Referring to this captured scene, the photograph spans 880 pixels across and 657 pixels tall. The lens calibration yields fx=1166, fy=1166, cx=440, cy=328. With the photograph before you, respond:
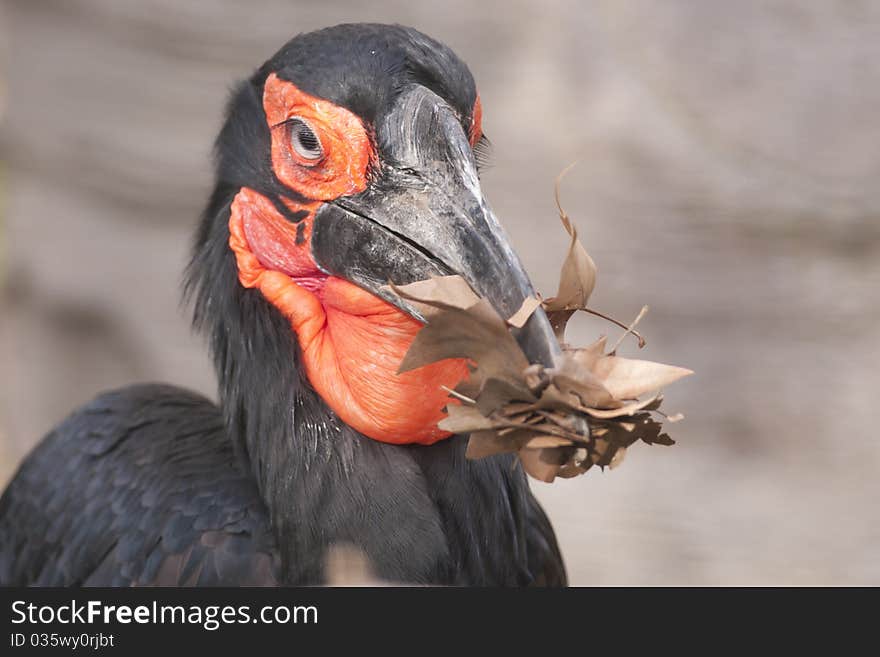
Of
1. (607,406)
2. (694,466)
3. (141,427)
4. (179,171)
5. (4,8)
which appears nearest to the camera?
(607,406)

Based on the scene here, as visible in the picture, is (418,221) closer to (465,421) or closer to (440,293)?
(440,293)

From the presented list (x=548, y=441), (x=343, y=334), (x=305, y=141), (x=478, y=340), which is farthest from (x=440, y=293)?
(x=305, y=141)

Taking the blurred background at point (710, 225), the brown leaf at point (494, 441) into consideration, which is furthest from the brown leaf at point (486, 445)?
the blurred background at point (710, 225)

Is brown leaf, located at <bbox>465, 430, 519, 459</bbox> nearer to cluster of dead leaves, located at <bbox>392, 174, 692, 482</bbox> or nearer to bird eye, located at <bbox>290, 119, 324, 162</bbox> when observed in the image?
cluster of dead leaves, located at <bbox>392, 174, 692, 482</bbox>

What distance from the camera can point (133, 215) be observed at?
5730mm

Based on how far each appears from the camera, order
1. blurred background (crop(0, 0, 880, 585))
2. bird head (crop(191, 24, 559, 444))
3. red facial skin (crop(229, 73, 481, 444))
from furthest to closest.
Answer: blurred background (crop(0, 0, 880, 585)), red facial skin (crop(229, 73, 481, 444)), bird head (crop(191, 24, 559, 444))

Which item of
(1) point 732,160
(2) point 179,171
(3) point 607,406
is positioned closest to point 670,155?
(1) point 732,160

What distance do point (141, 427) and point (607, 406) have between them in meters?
1.46

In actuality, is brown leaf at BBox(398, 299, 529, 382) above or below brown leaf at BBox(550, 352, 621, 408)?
above

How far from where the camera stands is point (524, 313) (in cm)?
208

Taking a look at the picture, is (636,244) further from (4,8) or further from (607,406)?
(4,8)

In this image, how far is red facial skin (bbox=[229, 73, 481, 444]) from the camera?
2479 mm

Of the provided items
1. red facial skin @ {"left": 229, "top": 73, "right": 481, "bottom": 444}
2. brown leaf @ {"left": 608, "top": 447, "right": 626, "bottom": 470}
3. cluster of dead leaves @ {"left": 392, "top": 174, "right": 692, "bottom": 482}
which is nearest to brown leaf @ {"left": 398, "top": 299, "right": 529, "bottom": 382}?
cluster of dead leaves @ {"left": 392, "top": 174, "right": 692, "bottom": 482}

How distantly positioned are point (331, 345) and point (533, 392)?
673 millimetres
